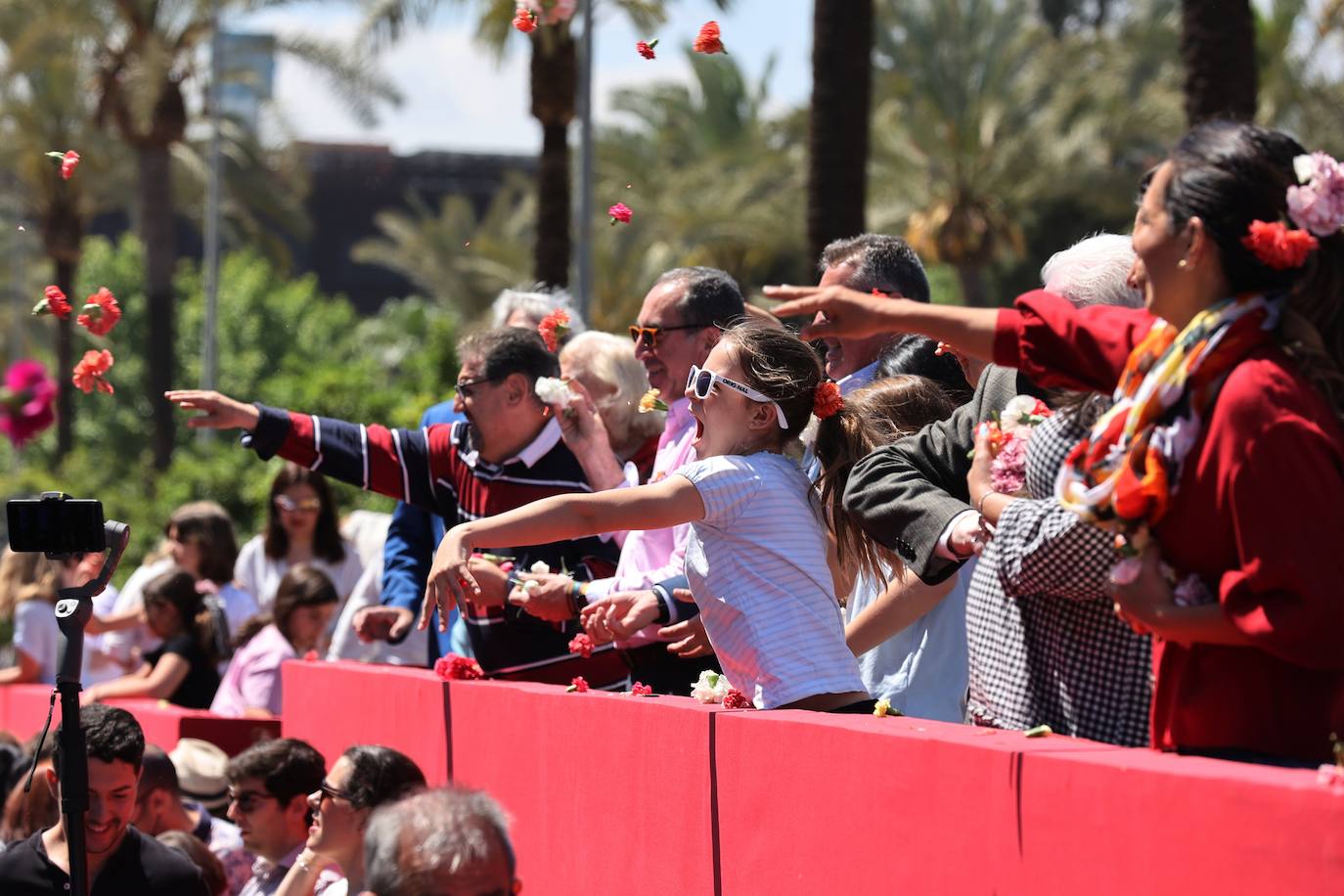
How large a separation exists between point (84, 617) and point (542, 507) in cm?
139

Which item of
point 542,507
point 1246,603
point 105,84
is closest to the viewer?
point 1246,603

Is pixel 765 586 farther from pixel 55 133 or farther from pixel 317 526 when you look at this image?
pixel 55 133

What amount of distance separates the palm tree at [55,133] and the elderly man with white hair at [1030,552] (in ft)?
88.3

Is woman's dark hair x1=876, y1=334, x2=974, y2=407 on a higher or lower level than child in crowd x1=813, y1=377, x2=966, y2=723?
higher

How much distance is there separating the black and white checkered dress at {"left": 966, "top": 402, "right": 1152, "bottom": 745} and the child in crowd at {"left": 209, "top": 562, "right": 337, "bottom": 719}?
5854mm

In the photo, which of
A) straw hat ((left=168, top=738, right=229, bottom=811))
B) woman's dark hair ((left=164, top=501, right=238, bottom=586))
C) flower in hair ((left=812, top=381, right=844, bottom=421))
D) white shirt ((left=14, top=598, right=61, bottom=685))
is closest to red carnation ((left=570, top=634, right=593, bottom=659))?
flower in hair ((left=812, top=381, right=844, bottom=421))

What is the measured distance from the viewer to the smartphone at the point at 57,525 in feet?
17.3

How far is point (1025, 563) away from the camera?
372cm

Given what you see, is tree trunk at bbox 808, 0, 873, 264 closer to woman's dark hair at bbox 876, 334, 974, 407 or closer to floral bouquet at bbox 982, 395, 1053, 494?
woman's dark hair at bbox 876, 334, 974, 407

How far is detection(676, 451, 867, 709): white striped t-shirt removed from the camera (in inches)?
195

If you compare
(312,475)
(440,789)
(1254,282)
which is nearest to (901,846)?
(440,789)

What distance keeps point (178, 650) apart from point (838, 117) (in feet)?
21.9

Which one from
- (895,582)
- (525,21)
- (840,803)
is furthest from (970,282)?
(840,803)

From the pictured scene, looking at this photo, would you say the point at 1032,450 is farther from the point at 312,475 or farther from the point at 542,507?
the point at 312,475
